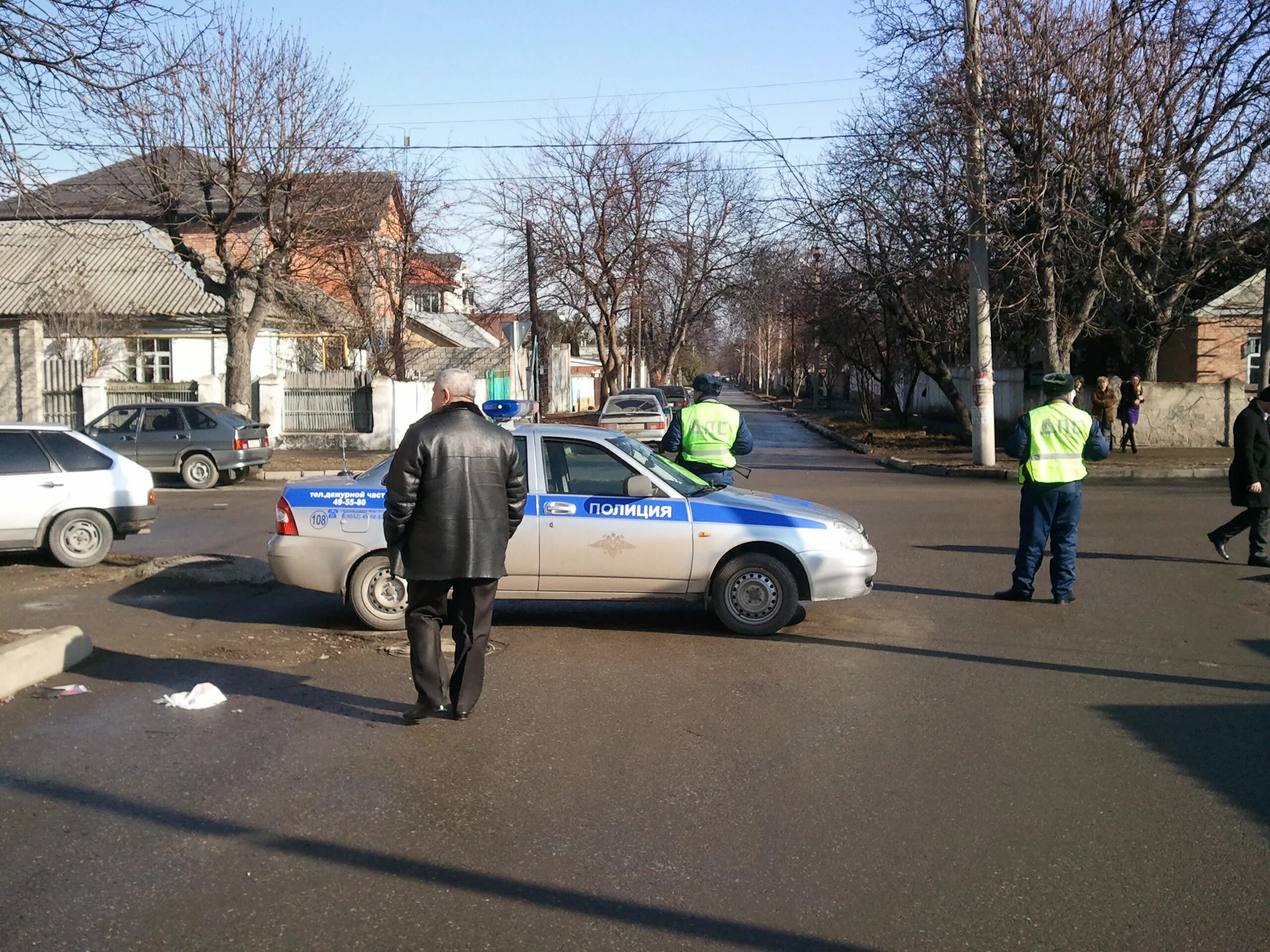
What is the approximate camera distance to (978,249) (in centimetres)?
2203

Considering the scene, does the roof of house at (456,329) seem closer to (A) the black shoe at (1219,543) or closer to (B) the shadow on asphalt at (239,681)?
(A) the black shoe at (1219,543)

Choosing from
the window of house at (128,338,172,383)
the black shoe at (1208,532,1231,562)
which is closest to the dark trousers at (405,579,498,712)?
the black shoe at (1208,532,1231,562)

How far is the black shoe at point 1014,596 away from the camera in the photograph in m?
9.77

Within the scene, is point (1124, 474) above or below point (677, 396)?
below

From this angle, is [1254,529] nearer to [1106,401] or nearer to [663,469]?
[663,469]

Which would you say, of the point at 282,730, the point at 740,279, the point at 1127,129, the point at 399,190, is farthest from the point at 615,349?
the point at 282,730

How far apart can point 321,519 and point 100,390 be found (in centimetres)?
2215

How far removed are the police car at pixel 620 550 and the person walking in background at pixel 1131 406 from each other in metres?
17.3

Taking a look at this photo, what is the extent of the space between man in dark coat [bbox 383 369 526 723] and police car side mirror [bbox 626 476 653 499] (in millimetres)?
2194

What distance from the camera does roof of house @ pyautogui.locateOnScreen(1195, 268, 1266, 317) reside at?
30.6 meters

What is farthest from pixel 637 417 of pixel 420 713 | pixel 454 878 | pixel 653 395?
pixel 454 878

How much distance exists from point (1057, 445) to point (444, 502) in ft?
18.7

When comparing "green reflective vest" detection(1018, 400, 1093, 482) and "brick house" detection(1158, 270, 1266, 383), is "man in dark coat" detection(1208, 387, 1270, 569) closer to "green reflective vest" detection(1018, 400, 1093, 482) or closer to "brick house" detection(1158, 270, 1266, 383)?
"green reflective vest" detection(1018, 400, 1093, 482)

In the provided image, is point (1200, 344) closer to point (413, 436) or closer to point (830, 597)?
point (830, 597)
